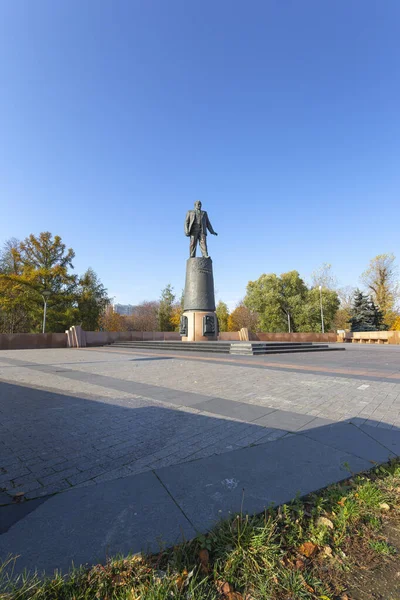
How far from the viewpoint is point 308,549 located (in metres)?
1.64

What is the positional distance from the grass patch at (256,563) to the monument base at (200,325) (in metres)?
18.2

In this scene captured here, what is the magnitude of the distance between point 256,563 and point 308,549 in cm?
34

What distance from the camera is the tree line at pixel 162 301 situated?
1188 inches

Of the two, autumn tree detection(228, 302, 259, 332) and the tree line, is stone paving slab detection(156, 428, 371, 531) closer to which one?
the tree line

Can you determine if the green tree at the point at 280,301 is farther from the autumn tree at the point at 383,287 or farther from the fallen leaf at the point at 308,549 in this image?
the fallen leaf at the point at 308,549

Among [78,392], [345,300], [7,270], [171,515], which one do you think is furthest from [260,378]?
[345,300]

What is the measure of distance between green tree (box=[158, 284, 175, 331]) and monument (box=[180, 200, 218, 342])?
32.7 m

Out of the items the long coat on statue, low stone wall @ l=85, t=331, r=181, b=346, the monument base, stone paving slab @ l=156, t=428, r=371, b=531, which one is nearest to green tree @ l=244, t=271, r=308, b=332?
low stone wall @ l=85, t=331, r=181, b=346

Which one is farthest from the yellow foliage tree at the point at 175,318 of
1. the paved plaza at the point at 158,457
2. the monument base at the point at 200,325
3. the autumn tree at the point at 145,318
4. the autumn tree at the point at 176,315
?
the paved plaza at the point at 158,457

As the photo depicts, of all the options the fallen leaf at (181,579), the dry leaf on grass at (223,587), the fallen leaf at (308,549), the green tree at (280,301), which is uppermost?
the green tree at (280,301)

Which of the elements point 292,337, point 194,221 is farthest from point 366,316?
point 194,221

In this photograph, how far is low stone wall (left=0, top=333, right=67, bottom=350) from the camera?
20.7 meters

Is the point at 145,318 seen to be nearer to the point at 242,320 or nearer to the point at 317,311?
the point at 242,320

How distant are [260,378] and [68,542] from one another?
6053 millimetres
